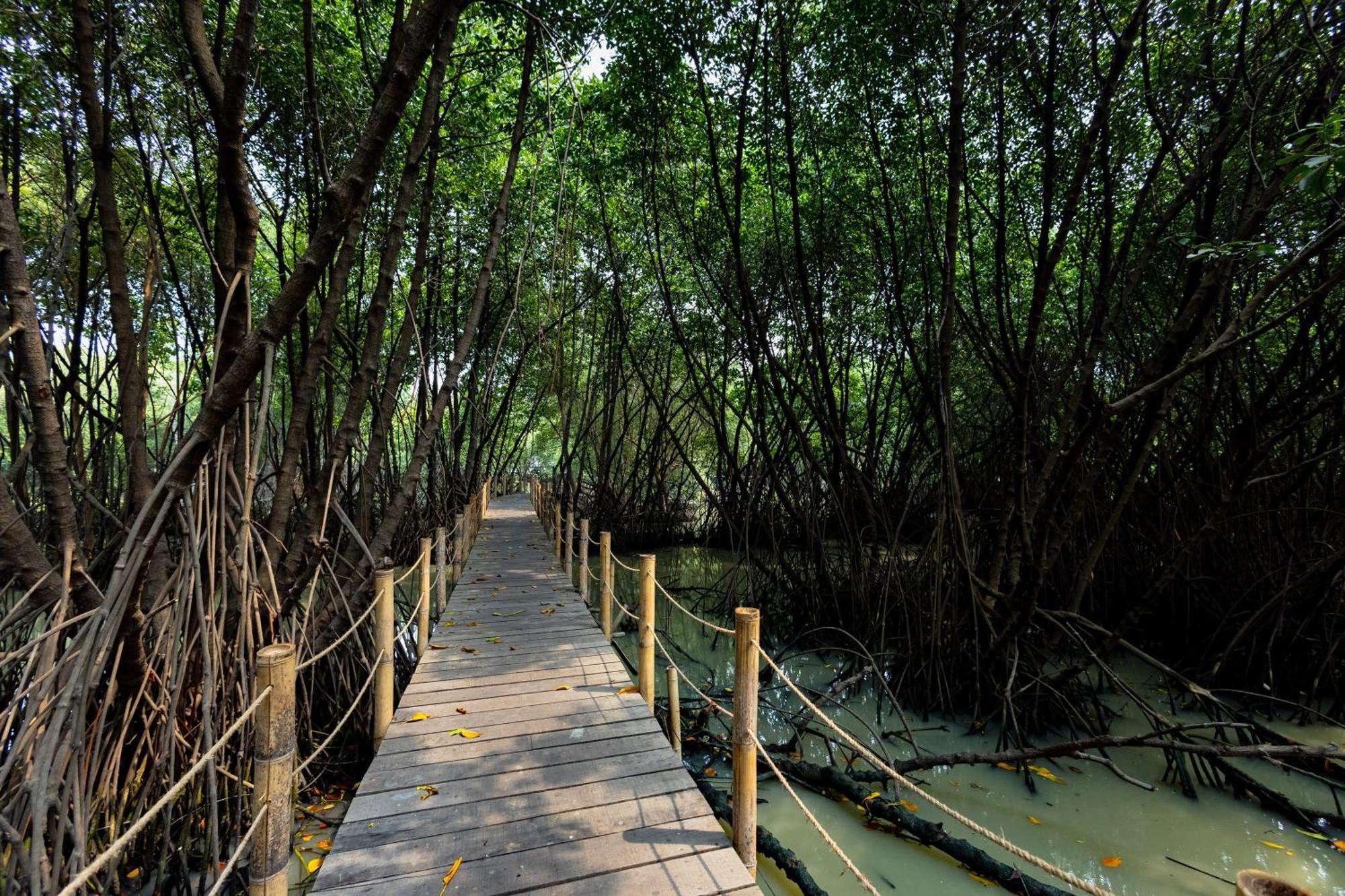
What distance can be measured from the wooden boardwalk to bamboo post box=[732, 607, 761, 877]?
0.25 ft

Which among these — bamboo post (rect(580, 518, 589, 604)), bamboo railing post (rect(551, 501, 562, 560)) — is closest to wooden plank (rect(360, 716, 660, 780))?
bamboo post (rect(580, 518, 589, 604))

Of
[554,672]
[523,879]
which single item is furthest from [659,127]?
[523,879]

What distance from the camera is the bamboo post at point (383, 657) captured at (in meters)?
2.79

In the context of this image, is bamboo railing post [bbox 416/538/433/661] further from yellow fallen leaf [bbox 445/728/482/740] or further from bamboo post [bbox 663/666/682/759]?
bamboo post [bbox 663/666/682/759]

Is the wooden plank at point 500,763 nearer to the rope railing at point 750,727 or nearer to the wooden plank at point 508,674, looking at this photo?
the rope railing at point 750,727

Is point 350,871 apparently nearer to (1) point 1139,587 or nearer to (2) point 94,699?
(2) point 94,699

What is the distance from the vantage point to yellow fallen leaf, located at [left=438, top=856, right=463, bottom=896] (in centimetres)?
174

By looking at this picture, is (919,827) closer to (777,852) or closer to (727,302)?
(777,852)

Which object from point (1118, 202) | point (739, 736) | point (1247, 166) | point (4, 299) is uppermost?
point (1118, 202)

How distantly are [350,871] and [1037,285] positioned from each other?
454 cm

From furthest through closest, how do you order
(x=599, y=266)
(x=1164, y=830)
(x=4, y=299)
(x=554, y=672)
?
(x=599, y=266) < (x=554, y=672) < (x=1164, y=830) < (x=4, y=299)

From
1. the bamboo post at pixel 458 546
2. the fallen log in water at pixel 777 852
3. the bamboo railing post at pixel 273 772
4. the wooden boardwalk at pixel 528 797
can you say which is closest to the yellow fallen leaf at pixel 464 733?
the wooden boardwalk at pixel 528 797

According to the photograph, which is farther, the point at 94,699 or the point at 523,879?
the point at 94,699

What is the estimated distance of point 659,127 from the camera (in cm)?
627
